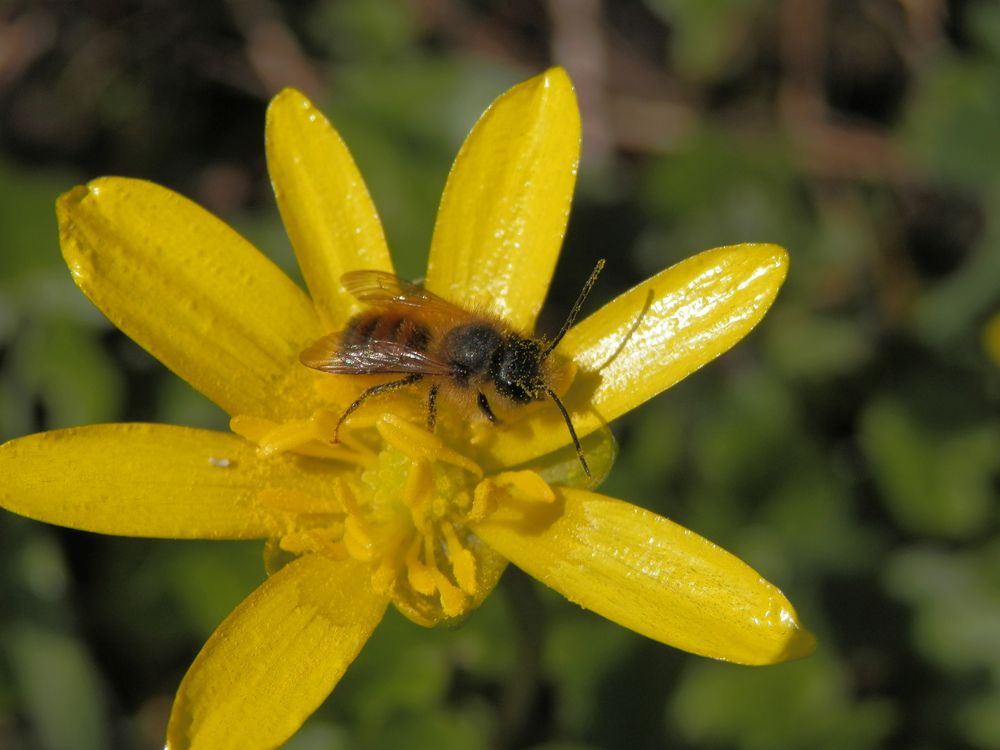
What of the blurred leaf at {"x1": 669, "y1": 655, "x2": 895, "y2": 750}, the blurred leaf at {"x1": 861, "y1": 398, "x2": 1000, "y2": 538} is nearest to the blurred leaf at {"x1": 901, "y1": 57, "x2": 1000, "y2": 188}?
the blurred leaf at {"x1": 861, "y1": 398, "x2": 1000, "y2": 538}

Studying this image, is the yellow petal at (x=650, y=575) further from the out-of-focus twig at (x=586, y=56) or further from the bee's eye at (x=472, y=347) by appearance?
the out-of-focus twig at (x=586, y=56)

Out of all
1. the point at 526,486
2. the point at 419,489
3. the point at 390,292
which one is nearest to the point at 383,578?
the point at 419,489

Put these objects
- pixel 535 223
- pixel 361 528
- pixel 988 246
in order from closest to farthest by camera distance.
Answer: pixel 361 528 → pixel 535 223 → pixel 988 246

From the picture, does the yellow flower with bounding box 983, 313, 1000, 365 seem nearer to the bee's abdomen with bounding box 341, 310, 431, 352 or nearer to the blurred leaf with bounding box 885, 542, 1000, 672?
the blurred leaf with bounding box 885, 542, 1000, 672

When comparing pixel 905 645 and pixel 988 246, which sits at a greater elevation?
pixel 988 246

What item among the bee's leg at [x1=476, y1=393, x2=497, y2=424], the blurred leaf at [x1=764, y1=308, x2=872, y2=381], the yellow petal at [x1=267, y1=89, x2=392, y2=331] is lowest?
the blurred leaf at [x1=764, y1=308, x2=872, y2=381]

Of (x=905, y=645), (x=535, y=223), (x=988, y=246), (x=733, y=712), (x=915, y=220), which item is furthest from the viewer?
(x=915, y=220)

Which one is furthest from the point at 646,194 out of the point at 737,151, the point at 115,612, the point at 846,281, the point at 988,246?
the point at 115,612

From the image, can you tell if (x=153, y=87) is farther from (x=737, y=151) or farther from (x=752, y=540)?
(x=752, y=540)
